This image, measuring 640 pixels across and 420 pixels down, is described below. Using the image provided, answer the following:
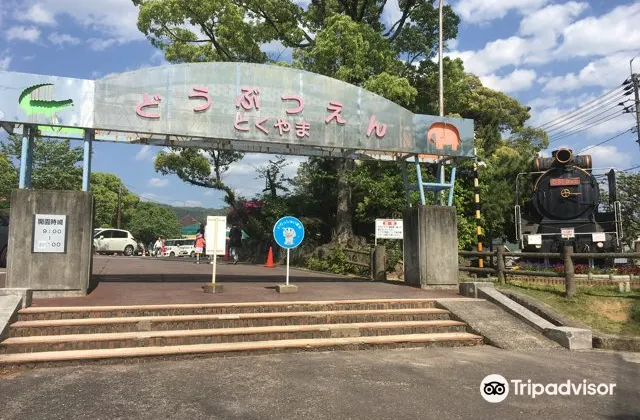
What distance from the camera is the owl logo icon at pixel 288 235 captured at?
1012 cm

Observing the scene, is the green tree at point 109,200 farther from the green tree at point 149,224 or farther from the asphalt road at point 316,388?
the asphalt road at point 316,388

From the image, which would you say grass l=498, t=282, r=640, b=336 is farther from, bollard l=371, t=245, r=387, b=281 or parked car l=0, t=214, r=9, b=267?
parked car l=0, t=214, r=9, b=267

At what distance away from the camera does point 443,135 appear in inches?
443

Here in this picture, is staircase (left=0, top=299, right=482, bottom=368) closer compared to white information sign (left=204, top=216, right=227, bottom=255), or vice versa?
staircase (left=0, top=299, right=482, bottom=368)

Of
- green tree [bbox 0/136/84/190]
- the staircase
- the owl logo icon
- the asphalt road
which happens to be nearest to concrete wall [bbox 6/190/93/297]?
the staircase

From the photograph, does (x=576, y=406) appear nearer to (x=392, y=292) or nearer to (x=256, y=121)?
(x=392, y=292)

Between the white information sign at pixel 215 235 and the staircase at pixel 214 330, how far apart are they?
86.8 inches

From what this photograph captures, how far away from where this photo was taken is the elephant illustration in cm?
1116

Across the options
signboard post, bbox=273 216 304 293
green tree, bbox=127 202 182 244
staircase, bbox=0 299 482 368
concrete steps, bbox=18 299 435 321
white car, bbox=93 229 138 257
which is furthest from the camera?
green tree, bbox=127 202 182 244

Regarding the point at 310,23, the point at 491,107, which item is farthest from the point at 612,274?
the point at 491,107

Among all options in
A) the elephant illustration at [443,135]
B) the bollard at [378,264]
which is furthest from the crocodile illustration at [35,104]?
the bollard at [378,264]

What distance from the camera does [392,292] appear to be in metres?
10.2

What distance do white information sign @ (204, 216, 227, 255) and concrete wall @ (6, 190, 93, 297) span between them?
2177mm

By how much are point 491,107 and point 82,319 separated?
28078mm
